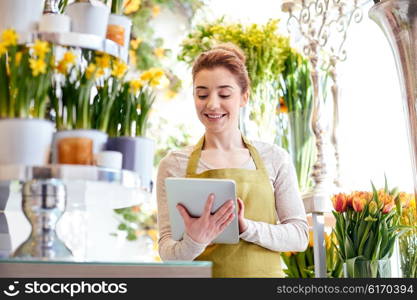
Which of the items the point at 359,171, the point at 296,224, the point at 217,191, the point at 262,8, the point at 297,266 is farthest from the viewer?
the point at 262,8

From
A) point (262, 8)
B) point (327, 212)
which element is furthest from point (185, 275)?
point (262, 8)

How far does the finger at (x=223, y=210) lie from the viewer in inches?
56.4

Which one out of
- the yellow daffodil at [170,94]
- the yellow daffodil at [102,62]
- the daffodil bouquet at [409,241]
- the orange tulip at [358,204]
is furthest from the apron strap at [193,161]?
the yellow daffodil at [170,94]

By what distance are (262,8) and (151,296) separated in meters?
2.58

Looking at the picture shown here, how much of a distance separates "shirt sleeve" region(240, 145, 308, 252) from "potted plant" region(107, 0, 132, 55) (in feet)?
1.96

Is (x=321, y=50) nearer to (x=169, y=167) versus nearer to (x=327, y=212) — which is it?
(x=327, y=212)

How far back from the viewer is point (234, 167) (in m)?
1.82

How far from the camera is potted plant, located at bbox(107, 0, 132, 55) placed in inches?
48.0

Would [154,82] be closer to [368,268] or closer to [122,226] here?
[368,268]

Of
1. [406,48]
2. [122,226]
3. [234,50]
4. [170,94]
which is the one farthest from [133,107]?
[122,226]

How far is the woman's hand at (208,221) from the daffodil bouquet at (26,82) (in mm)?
476

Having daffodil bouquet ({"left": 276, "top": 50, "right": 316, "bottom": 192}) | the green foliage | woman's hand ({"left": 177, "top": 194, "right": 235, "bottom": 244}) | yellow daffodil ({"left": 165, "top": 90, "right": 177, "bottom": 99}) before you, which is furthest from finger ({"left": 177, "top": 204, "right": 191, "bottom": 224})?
yellow daffodil ({"left": 165, "top": 90, "right": 177, "bottom": 99})

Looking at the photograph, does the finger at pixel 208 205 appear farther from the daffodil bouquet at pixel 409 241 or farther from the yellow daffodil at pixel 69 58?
the daffodil bouquet at pixel 409 241

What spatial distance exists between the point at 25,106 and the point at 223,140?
846 millimetres
